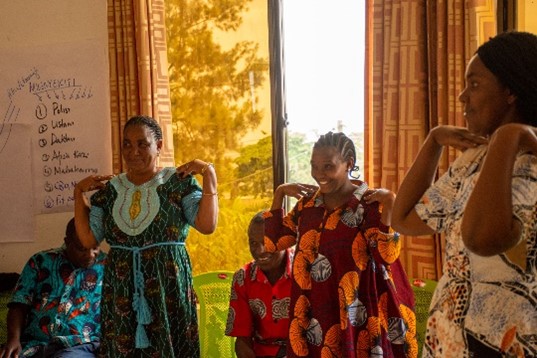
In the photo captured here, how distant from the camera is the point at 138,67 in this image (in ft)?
13.1

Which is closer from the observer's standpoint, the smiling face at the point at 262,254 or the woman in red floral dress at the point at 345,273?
the woman in red floral dress at the point at 345,273

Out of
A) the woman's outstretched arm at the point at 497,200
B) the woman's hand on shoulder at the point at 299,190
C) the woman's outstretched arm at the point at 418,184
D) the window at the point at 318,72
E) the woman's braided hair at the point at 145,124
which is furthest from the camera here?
the window at the point at 318,72

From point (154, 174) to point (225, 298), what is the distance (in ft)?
2.59

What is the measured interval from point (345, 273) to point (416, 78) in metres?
1.19

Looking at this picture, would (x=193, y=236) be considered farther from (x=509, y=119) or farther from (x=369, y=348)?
(x=509, y=119)

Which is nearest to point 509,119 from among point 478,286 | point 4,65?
point 478,286

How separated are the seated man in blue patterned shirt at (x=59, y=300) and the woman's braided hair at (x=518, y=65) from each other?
2366 mm

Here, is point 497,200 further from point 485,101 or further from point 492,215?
point 485,101

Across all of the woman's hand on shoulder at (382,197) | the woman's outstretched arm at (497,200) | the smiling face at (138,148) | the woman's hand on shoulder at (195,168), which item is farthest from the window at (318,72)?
the woman's outstretched arm at (497,200)

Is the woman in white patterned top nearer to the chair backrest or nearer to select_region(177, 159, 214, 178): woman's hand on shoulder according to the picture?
select_region(177, 159, 214, 178): woman's hand on shoulder

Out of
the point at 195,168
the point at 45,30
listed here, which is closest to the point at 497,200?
the point at 195,168

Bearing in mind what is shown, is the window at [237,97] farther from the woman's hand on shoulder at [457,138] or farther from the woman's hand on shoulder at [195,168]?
the woman's hand on shoulder at [457,138]

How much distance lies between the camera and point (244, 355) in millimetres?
2967

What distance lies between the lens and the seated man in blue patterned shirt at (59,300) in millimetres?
3502
